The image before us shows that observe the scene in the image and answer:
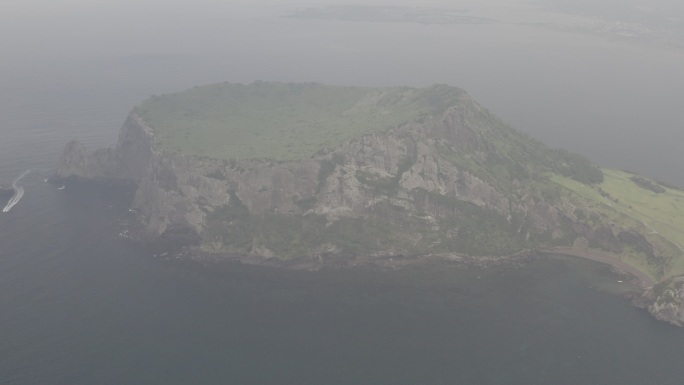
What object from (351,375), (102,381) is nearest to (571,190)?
(351,375)

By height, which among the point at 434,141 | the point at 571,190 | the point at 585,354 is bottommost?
the point at 585,354

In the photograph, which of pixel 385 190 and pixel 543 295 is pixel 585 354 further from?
pixel 385 190

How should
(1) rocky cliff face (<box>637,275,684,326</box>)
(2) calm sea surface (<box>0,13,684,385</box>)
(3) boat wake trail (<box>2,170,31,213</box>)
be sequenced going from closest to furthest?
1. (2) calm sea surface (<box>0,13,684,385</box>)
2. (1) rocky cliff face (<box>637,275,684,326</box>)
3. (3) boat wake trail (<box>2,170,31,213</box>)

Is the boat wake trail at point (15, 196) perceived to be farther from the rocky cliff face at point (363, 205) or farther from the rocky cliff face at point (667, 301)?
the rocky cliff face at point (667, 301)

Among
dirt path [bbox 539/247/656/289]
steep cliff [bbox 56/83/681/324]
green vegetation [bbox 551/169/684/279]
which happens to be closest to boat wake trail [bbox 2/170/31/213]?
steep cliff [bbox 56/83/681/324]

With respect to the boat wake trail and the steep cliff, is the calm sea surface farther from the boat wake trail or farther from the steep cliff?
the boat wake trail

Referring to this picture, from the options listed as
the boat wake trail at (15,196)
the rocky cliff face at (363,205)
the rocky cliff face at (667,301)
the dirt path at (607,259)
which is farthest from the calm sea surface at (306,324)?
the boat wake trail at (15,196)

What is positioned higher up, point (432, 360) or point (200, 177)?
point (200, 177)

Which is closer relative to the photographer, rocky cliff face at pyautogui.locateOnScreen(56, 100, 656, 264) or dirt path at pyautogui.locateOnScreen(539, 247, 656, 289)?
dirt path at pyautogui.locateOnScreen(539, 247, 656, 289)
